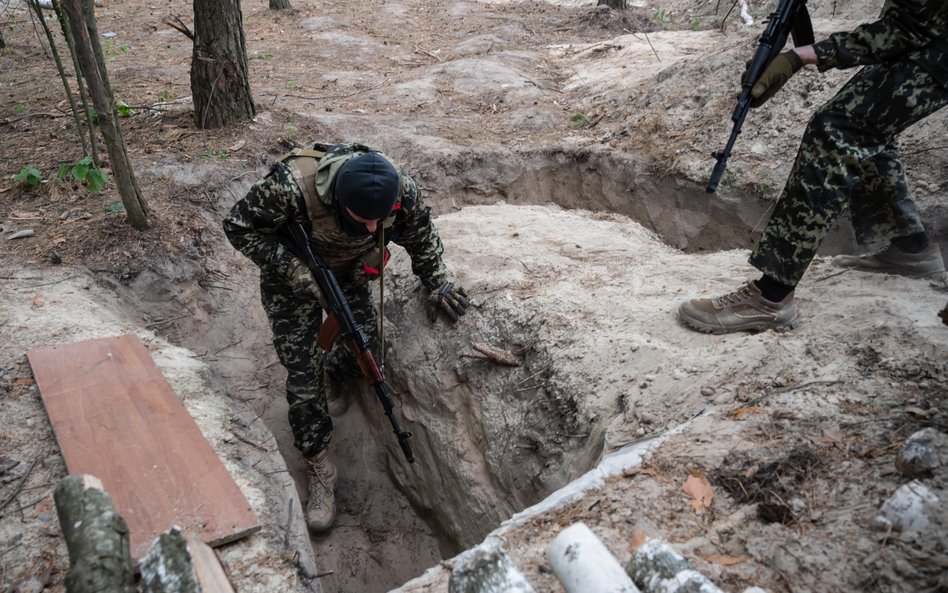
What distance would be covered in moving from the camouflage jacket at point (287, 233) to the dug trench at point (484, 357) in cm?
57

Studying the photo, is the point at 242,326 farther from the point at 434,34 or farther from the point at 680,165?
the point at 434,34

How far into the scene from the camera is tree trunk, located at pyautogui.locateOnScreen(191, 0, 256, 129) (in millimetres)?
5559

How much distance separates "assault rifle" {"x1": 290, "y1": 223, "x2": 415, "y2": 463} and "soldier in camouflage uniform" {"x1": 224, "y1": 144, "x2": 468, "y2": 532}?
0.20ft

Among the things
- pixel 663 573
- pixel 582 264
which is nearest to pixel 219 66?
pixel 582 264

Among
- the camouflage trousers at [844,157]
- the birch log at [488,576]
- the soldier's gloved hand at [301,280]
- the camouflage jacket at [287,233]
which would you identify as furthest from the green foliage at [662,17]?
the birch log at [488,576]

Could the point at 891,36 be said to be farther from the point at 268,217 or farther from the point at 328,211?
the point at 268,217

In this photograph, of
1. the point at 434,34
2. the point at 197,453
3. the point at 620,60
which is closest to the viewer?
the point at 197,453

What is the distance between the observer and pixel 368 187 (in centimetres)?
283

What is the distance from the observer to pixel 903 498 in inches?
63.6

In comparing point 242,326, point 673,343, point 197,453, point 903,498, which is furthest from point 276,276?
point 903,498

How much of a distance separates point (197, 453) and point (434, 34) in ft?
33.7

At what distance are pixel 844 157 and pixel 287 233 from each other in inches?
113

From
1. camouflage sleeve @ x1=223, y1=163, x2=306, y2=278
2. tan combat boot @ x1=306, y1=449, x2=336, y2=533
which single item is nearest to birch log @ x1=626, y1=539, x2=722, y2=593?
camouflage sleeve @ x1=223, y1=163, x2=306, y2=278

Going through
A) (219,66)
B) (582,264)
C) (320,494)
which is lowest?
(320,494)
